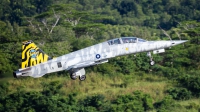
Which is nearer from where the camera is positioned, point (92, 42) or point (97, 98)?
point (97, 98)

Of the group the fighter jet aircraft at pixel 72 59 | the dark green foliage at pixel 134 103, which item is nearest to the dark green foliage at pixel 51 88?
the dark green foliage at pixel 134 103

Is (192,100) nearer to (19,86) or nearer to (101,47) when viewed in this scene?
(19,86)

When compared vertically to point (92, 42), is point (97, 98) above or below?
below

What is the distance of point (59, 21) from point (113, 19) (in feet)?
73.1

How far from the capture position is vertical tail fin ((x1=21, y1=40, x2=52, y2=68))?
47.5 meters

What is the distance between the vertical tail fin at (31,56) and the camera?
4747cm

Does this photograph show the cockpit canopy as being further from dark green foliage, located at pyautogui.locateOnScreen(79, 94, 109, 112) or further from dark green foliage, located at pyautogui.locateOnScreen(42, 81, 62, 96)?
dark green foliage, located at pyautogui.locateOnScreen(42, 81, 62, 96)

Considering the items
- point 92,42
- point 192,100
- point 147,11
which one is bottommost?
point 192,100

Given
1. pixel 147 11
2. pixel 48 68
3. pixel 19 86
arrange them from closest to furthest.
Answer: pixel 48 68 < pixel 19 86 < pixel 147 11

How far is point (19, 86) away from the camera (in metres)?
70.3

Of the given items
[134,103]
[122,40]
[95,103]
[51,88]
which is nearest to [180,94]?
[134,103]

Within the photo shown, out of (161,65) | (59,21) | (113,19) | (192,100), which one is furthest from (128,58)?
(113,19)

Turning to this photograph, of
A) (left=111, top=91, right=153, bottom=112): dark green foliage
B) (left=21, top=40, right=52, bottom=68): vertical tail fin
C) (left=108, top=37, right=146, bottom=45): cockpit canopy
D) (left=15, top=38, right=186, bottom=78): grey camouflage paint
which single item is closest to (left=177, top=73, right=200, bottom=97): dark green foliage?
(left=111, top=91, right=153, bottom=112): dark green foliage

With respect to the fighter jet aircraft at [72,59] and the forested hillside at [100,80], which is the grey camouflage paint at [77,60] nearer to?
the fighter jet aircraft at [72,59]
